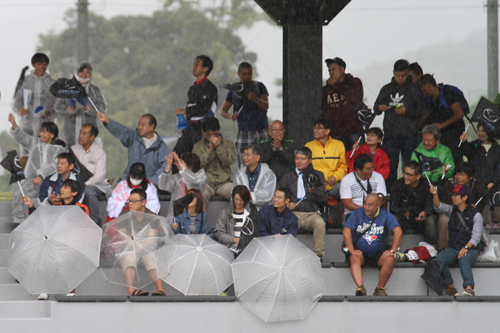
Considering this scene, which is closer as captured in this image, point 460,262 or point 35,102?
point 460,262

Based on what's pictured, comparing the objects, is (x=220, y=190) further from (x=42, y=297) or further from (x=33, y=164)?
(x=42, y=297)

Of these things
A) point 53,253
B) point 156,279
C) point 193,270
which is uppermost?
point 53,253

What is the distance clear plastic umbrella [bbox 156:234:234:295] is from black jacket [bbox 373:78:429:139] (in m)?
3.34

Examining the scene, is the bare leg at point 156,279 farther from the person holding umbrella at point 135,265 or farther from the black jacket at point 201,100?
the black jacket at point 201,100

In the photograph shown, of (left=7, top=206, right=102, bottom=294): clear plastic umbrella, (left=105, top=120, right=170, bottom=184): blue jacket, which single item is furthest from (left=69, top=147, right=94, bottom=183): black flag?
(left=7, top=206, right=102, bottom=294): clear plastic umbrella

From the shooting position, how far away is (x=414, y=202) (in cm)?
902

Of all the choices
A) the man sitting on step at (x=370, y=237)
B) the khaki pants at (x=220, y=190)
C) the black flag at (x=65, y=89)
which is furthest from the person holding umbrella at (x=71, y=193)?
the man sitting on step at (x=370, y=237)

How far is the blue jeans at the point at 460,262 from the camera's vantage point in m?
8.24

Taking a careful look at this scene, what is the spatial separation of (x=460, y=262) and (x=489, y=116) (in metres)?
2.25

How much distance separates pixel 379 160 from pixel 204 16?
51.3 feet

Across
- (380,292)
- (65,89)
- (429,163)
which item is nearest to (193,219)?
(380,292)

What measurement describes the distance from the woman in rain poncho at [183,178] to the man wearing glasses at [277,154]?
0.95m

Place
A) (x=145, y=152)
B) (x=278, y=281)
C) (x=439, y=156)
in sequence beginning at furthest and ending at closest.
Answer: (x=145, y=152)
(x=439, y=156)
(x=278, y=281)

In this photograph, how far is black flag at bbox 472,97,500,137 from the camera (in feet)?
31.8
